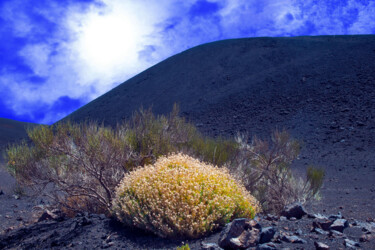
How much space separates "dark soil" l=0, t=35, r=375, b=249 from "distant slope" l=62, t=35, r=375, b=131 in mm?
135

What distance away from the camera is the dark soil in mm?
8616

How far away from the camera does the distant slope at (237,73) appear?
31.0m

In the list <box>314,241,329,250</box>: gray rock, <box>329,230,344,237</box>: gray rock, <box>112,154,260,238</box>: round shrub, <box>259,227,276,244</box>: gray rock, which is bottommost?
<box>329,230,344,237</box>: gray rock

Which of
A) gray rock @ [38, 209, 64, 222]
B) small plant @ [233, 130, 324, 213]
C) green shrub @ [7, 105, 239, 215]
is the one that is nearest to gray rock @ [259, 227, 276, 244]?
green shrub @ [7, 105, 239, 215]

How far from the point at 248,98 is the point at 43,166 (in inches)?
998

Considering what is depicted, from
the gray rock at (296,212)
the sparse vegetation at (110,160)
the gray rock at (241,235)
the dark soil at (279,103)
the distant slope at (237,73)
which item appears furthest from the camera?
the distant slope at (237,73)

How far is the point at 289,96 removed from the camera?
28484 millimetres

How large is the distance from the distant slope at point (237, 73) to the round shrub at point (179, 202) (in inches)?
906

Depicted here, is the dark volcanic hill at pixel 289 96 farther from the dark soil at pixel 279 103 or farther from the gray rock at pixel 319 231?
the gray rock at pixel 319 231

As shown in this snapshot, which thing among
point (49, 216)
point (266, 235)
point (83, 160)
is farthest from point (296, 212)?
point (49, 216)

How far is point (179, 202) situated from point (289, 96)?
2557 centimetres

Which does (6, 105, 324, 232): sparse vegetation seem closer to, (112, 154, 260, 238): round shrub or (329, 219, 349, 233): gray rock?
(112, 154, 260, 238): round shrub

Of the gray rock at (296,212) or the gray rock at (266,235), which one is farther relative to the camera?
the gray rock at (296,212)

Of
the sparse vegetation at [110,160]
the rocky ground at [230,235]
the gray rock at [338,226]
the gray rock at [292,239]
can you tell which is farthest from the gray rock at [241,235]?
the sparse vegetation at [110,160]
